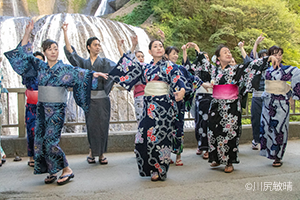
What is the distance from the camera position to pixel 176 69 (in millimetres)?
3590

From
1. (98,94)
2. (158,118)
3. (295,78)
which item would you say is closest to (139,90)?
(98,94)

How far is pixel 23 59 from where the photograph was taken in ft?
12.0

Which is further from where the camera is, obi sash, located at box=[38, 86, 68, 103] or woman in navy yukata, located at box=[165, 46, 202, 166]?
woman in navy yukata, located at box=[165, 46, 202, 166]

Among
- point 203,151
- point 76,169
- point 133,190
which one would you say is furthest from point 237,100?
point 76,169

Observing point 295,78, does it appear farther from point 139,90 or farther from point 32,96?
point 32,96

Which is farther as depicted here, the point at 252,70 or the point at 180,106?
the point at 180,106

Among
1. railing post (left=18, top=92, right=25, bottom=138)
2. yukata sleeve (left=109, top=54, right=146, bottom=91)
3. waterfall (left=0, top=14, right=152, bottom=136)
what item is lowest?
railing post (left=18, top=92, right=25, bottom=138)

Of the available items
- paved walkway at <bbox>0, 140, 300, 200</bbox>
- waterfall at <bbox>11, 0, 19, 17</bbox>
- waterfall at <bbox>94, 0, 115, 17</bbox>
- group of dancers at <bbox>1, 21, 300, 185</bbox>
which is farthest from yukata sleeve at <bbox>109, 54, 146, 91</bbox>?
waterfall at <bbox>94, 0, 115, 17</bbox>

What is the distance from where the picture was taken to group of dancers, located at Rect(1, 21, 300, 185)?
11.3 ft

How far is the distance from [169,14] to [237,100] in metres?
11.7


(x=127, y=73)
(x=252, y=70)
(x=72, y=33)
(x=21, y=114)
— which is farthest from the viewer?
(x=72, y=33)

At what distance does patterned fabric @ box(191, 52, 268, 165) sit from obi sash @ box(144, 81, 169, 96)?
959 mm

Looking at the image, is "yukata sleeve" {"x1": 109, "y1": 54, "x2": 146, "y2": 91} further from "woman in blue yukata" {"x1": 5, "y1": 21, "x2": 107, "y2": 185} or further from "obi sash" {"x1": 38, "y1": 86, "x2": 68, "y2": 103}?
"obi sash" {"x1": 38, "y1": 86, "x2": 68, "y2": 103}

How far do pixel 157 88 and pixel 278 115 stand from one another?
2.15 meters
